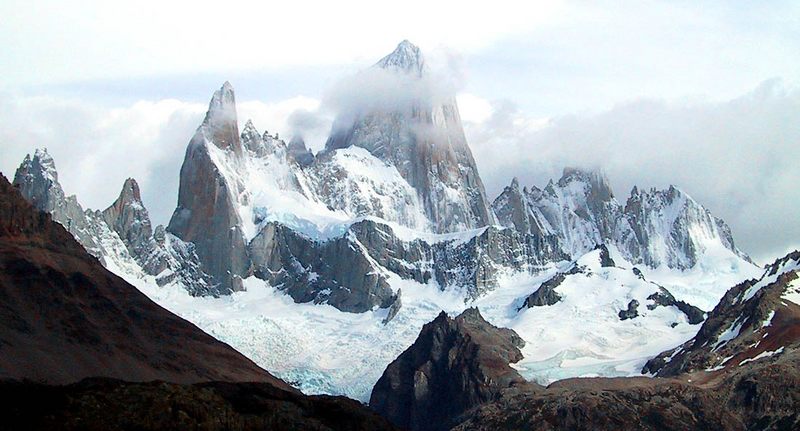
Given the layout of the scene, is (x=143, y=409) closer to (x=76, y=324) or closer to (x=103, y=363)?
(x=103, y=363)

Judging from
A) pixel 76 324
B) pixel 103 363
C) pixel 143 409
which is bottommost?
pixel 143 409

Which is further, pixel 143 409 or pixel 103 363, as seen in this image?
pixel 103 363

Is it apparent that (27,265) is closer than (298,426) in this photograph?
No

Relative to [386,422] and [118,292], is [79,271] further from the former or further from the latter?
[386,422]

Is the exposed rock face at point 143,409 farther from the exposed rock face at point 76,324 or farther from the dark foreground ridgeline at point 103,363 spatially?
the exposed rock face at point 76,324

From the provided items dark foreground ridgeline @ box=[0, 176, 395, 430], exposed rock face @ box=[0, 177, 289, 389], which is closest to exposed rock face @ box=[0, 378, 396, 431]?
dark foreground ridgeline @ box=[0, 176, 395, 430]

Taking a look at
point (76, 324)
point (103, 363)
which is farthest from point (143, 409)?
point (76, 324)

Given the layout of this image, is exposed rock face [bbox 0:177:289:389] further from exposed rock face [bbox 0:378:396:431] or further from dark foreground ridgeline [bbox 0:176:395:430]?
exposed rock face [bbox 0:378:396:431]

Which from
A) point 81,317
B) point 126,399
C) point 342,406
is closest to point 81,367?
point 81,317

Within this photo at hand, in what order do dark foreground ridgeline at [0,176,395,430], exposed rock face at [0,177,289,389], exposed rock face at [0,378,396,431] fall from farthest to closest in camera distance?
exposed rock face at [0,177,289,389] → dark foreground ridgeline at [0,176,395,430] → exposed rock face at [0,378,396,431]
